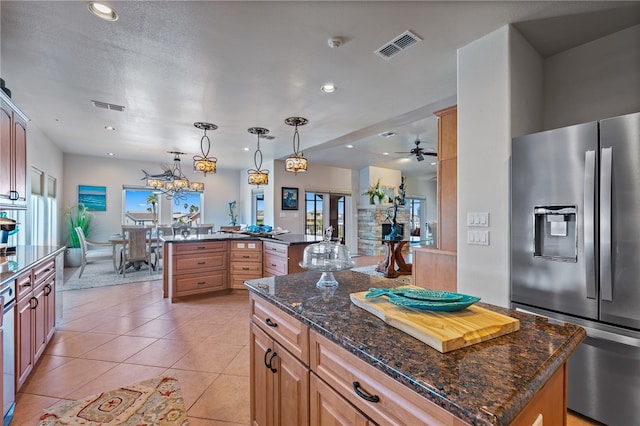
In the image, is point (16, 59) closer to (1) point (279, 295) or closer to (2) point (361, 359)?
(1) point (279, 295)

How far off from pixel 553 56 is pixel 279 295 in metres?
3.08

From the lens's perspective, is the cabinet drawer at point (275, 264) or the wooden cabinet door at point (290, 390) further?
the cabinet drawer at point (275, 264)

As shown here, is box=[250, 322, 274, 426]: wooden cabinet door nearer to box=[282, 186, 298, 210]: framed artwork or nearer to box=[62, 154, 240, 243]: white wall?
box=[282, 186, 298, 210]: framed artwork

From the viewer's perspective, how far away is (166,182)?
6.25 m

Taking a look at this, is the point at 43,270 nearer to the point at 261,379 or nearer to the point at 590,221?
the point at 261,379

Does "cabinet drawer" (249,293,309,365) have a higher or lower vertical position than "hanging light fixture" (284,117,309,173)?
lower

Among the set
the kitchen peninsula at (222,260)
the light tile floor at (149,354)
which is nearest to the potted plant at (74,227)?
the light tile floor at (149,354)

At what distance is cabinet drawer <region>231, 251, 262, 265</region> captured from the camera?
4.62m

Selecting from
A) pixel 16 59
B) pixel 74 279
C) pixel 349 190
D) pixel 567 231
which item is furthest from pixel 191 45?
pixel 349 190

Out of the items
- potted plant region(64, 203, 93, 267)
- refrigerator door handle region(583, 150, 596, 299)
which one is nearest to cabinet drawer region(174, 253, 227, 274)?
potted plant region(64, 203, 93, 267)

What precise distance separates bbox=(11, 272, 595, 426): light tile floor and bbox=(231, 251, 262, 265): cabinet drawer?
68 cm

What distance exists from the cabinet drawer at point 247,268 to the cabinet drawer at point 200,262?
6.2 inches

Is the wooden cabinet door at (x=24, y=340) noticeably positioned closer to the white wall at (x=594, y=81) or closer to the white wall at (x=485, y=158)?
the white wall at (x=485, y=158)

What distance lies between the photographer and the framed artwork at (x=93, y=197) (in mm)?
7388
